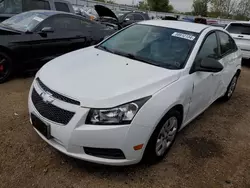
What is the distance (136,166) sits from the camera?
274cm

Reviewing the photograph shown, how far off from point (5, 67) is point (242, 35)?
7.20 meters

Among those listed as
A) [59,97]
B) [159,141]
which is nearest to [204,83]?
[159,141]

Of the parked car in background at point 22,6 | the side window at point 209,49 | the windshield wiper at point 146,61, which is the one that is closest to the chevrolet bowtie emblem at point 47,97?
the windshield wiper at point 146,61

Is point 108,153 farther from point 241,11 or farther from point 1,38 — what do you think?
point 241,11

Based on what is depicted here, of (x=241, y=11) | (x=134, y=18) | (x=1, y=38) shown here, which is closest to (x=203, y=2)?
(x=241, y=11)

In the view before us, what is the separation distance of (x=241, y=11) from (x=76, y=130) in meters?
40.3

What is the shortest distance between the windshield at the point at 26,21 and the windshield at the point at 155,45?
6.79ft

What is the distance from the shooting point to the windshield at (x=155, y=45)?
10.2ft

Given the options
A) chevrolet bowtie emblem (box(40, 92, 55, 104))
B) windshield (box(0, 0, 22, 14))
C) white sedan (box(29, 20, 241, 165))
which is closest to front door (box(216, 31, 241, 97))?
white sedan (box(29, 20, 241, 165))

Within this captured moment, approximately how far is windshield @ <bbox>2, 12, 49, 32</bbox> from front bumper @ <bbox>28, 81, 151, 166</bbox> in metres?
3.25

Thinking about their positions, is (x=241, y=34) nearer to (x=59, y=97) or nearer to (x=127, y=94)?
(x=127, y=94)

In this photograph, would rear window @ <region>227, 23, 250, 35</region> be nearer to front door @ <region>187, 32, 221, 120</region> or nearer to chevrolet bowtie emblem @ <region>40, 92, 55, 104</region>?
front door @ <region>187, 32, 221, 120</region>

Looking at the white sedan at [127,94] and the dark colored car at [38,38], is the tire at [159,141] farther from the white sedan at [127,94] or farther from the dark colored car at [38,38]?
the dark colored car at [38,38]

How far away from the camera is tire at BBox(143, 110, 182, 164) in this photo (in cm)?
252
